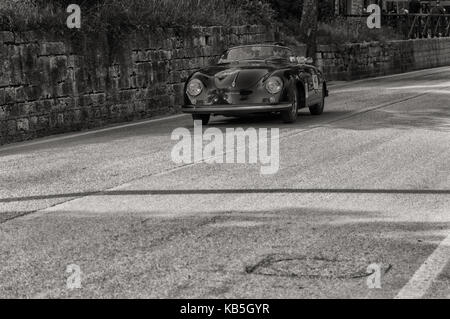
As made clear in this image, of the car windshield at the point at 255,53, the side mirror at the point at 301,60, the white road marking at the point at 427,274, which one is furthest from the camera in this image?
the car windshield at the point at 255,53

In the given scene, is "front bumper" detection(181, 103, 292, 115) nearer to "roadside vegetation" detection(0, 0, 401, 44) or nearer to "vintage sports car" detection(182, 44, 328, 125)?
"vintage sports car" detection(182, 44, 328, 125)

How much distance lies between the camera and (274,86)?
15.5 meters

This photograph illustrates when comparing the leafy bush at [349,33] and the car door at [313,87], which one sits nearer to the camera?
the car door at [313,87]

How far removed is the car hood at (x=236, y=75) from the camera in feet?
50.8

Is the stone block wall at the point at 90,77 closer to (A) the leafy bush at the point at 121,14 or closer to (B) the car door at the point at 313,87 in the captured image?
(A) the leafy bush at the point at 121,14

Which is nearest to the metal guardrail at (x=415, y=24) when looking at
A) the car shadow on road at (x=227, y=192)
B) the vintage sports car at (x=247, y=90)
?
the vintage sports car at (x=247, y=90)

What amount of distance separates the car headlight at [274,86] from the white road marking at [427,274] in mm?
8872

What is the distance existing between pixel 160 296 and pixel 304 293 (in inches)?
32.0

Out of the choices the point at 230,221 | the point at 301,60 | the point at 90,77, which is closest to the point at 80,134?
the point at 90,77

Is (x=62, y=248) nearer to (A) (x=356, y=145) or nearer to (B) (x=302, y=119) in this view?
(A) (x=356, y=145)

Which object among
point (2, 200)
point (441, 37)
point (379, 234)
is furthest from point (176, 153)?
point (441, 37)

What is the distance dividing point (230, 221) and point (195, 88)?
839 cm

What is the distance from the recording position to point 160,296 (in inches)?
211

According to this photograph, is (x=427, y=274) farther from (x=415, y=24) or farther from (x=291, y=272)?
(x=415, y=24)
